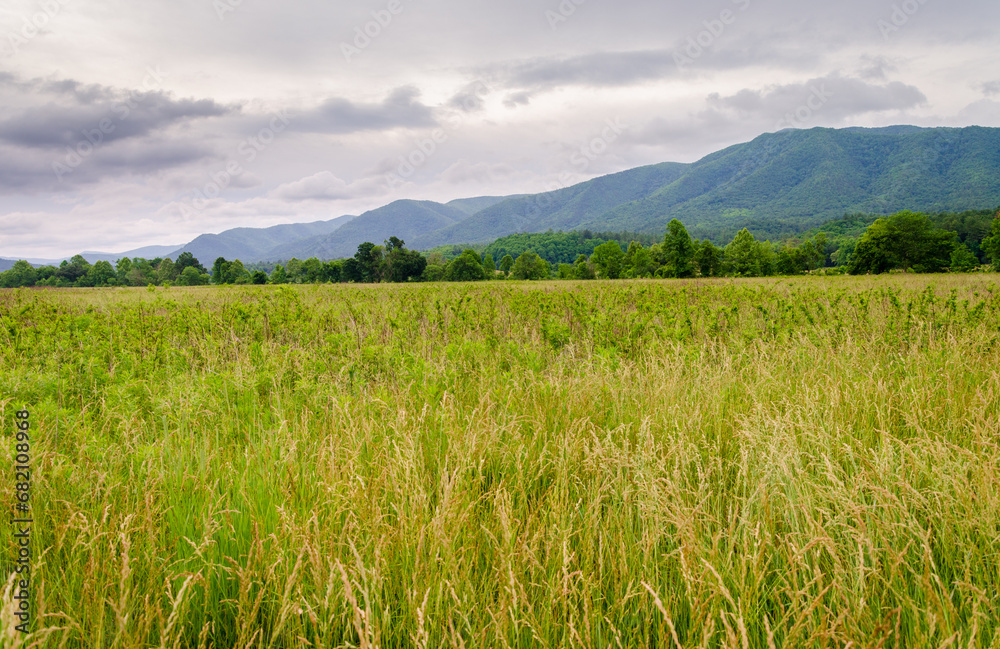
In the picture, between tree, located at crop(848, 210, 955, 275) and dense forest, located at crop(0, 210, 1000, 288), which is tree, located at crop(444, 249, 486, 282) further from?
tree, located at crop(848, 210, 955, 275)

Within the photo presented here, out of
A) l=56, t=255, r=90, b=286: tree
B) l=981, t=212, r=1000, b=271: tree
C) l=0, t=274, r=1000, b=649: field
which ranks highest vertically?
l=56, t=255, r=90, b=286: tree

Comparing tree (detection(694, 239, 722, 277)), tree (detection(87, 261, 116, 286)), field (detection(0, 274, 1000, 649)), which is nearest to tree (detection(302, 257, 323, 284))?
tree (detection(87, 261, 116, 286))

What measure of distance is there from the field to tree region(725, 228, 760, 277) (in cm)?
7455

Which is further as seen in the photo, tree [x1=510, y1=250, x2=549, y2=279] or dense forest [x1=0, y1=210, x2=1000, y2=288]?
tree [x1=510, y1=250, x2=549, y2=279]

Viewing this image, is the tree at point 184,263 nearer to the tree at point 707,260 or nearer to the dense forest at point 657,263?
the dense forest at point 657,263

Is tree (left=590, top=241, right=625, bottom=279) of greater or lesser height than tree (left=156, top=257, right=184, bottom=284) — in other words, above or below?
below

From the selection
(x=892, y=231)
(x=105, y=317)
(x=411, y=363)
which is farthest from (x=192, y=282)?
(x=892, y=231)

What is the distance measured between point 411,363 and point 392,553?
3.38 metres

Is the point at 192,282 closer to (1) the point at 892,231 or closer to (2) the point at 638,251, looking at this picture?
(2) the point at 638,251

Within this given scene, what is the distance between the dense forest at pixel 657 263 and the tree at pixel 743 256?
17 cm

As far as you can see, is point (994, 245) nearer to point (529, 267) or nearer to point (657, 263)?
point (657, 263)

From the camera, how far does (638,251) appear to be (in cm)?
7612

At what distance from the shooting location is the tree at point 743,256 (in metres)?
72.0

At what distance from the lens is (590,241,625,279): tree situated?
82.9 metres
